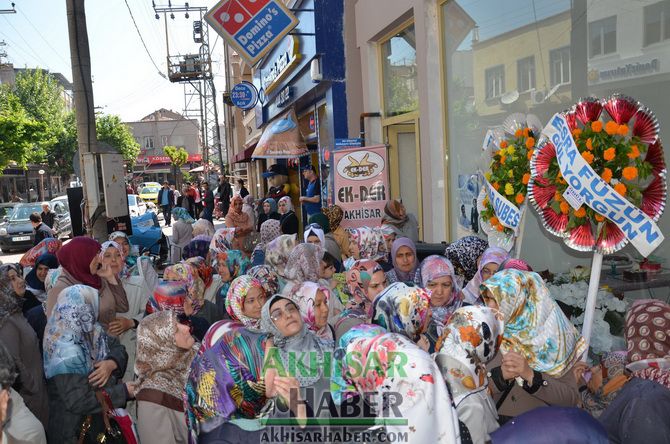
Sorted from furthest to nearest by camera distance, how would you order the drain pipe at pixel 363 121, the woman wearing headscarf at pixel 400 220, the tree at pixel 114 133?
the tree at pixel 114 133 < the drain pipe at pixel 363 121 < the woman wearing headscarf at pixel 400 220

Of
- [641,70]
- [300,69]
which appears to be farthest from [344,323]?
A: [300,69]

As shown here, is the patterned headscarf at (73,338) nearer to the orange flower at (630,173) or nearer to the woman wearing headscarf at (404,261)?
the woman wearing headscarf at (404,261)

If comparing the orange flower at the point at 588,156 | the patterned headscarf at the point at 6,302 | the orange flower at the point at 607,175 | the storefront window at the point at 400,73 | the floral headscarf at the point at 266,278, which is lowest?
the floral headscarf at the point at 266,278

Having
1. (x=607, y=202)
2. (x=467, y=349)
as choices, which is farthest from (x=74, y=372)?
(x=607, y=202)

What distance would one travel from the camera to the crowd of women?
264 cm

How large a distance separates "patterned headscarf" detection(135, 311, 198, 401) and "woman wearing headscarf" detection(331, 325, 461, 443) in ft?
4.73

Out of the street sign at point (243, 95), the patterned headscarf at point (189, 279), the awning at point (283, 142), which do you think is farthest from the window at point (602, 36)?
the street sign at point (243, 95)

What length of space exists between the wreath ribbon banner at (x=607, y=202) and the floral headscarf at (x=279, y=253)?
294cm

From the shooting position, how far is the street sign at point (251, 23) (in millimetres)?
10656

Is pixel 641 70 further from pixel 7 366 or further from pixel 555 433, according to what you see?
pixel 7 366

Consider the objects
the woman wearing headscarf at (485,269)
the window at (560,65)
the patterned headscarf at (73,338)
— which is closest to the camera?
the patterned headscarf at (73,338)

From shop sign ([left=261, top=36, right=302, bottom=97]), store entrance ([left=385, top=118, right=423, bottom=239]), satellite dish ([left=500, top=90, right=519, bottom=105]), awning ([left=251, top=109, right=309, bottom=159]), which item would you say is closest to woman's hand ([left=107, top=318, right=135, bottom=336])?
satellite dish ([left=500, top=90, right=519, bottom=105])

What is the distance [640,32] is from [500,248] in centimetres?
238

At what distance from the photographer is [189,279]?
5.02 m
